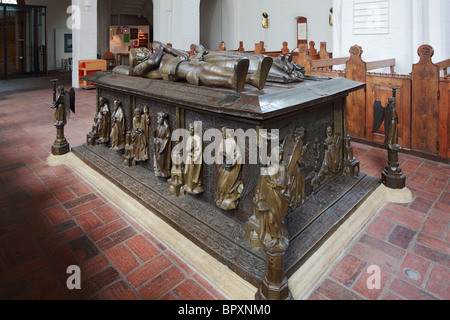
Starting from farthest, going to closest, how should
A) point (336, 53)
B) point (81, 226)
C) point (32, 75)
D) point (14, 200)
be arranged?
point (32, 75)
point (336, 53)
point (14, 200)
point (81, 226)

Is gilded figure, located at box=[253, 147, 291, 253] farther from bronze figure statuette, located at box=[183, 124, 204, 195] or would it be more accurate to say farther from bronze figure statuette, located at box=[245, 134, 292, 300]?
bronze figure statuette, located at box=[183, 124, 204, 195]

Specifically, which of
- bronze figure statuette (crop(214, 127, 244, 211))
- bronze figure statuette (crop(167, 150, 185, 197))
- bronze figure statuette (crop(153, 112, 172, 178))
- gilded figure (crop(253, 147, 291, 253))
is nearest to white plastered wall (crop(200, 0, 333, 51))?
bronze figure statuette (crop(153, 112, 172, 178))

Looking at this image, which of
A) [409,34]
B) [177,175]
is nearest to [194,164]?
[177,175]

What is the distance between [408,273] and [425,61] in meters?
2.98

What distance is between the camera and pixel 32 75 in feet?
44.4

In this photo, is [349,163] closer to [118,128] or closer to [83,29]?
[118,128]

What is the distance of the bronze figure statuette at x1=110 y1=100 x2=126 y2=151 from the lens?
338 cm

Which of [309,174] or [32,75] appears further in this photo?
[32,75]

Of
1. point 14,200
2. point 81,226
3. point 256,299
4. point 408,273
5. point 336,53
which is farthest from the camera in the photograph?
point 336,53

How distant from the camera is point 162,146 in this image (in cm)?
270

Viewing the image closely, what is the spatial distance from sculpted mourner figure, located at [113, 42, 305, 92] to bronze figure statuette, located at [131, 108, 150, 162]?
400 mm

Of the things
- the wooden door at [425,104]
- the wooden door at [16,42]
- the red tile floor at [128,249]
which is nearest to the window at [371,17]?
the wooden door at [425,104]
